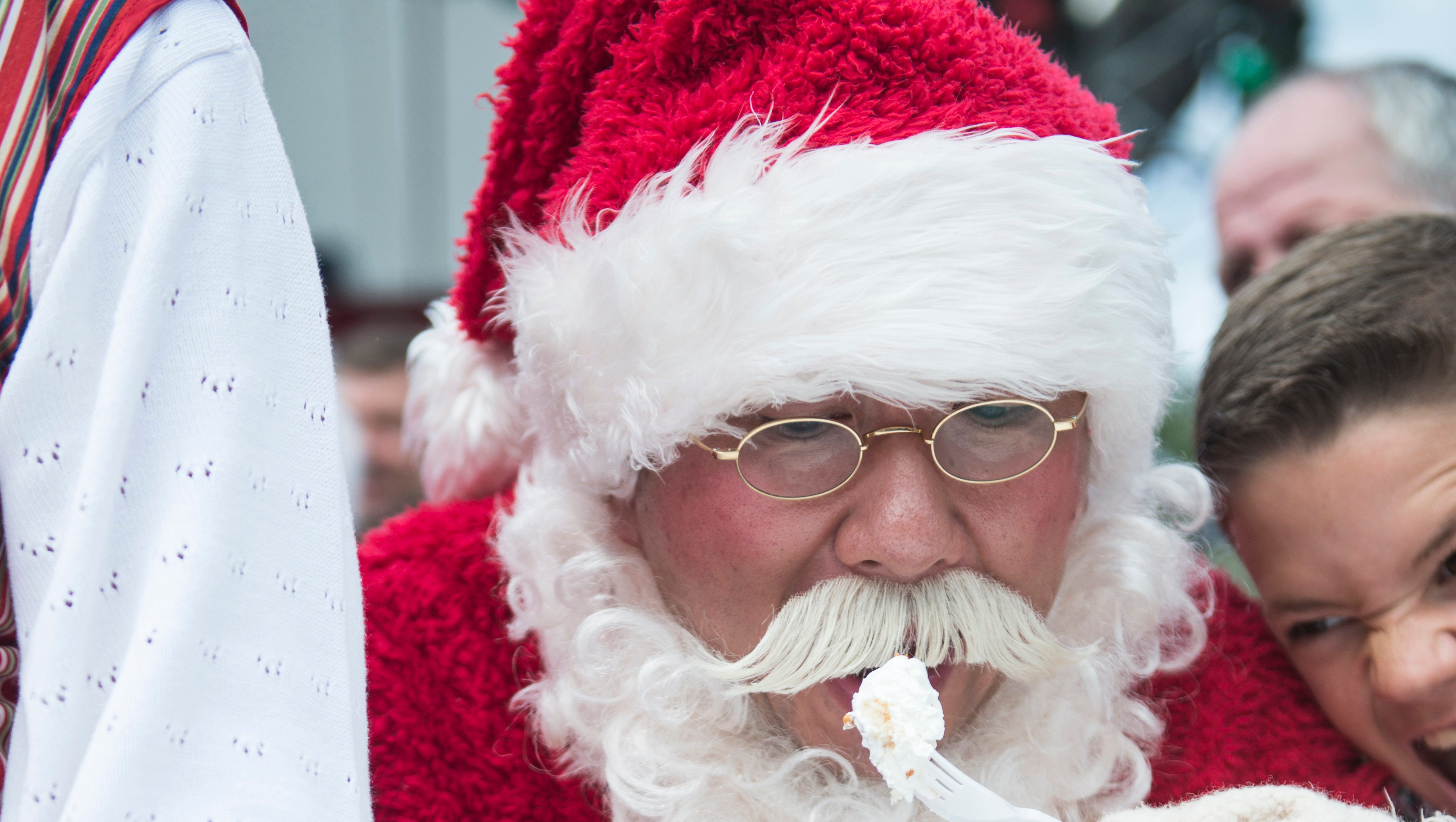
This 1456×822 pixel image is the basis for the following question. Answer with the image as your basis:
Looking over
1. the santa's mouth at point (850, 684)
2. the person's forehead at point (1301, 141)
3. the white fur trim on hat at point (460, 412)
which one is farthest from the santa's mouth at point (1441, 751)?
the person's forehead at point (1301, 141)

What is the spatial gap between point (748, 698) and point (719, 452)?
0.35m

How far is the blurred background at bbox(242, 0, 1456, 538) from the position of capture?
13.5 ft

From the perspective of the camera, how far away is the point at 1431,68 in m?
2.76

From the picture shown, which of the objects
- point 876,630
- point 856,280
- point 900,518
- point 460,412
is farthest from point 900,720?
point 460,412

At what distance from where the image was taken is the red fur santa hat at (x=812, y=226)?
127 centimetres

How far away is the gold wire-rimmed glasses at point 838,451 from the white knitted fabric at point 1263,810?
16.4 inches

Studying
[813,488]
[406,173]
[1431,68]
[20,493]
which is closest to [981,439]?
[813,488]

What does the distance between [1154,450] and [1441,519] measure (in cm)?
35

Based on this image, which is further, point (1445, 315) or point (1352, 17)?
point (1352, 17)

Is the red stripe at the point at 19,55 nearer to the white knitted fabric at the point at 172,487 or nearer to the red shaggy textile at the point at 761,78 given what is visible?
the white knitted fabric at the point at 172,487

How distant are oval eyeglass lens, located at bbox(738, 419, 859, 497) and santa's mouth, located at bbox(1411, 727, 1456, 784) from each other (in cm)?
85

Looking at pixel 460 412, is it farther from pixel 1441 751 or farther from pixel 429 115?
pixel 429 115

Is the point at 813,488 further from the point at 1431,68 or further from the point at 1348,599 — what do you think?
the point at 1431,68

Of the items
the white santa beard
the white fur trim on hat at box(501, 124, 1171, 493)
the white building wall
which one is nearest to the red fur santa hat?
the white fur trim on hat at box(501, 124, 1171, 493)
